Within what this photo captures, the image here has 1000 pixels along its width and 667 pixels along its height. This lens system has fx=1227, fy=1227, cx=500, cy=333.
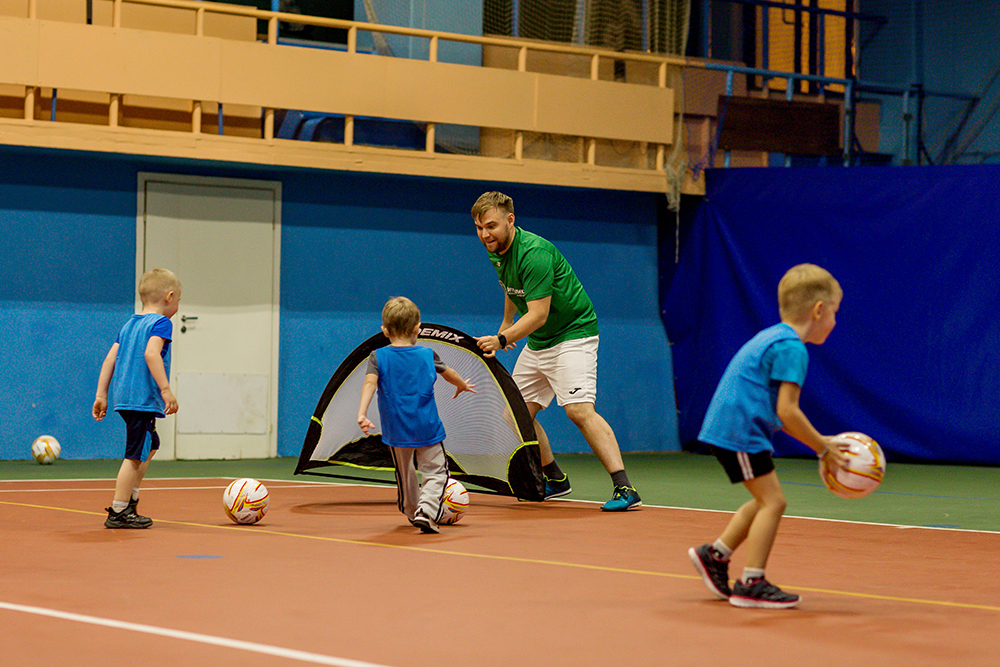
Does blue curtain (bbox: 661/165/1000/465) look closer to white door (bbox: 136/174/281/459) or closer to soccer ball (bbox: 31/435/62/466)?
white door (bbox: 136/174/281/459)

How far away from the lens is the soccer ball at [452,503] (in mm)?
7426

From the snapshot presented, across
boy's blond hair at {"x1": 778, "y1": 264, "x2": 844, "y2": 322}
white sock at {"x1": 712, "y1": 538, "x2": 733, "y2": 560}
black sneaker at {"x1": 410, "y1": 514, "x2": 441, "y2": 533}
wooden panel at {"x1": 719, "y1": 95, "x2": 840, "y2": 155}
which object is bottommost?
black sneaker at {"x1": 410, "y1": 514, "x2": 441, "y2": 533}

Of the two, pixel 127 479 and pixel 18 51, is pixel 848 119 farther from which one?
pixel 127 479

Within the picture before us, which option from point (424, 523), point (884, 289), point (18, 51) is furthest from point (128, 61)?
point (884, 289)

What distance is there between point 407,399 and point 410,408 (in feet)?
0.18

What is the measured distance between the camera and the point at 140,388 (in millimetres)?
7047

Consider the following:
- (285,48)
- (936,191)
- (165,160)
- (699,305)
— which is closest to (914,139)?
(936,191)

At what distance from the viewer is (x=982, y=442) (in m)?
13.5

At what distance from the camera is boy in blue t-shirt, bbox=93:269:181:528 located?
7023mm

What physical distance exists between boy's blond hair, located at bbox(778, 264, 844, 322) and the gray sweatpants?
2.85m

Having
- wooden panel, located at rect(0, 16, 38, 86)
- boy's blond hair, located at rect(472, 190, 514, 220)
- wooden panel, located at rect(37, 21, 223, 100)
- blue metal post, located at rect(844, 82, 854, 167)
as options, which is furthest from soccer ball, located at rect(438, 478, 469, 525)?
blue metal post, located at rect(844, 82, 854, 167)

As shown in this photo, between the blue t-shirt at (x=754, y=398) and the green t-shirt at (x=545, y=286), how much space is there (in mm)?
3708

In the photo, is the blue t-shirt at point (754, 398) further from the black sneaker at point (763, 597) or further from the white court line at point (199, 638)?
the white court line at point (199, 638)

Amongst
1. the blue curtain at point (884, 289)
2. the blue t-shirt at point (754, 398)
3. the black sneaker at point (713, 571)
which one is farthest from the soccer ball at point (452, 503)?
the blue curtain at point (884, 289)
